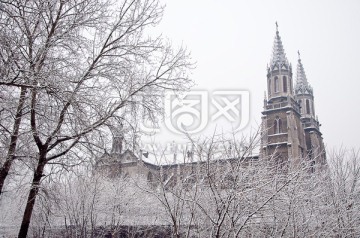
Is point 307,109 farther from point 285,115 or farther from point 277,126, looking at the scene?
point 277,126

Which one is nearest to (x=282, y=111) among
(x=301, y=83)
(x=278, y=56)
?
(x=278, y=56)

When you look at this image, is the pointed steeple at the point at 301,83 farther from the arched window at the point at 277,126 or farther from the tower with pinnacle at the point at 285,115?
the arched window at the point at 277,126

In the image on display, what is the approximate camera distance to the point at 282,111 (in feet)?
171

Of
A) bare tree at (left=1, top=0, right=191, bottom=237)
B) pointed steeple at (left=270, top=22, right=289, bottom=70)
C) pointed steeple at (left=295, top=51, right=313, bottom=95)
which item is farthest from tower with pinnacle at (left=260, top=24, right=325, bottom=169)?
bare tree at (left=1, top=0, right=191, bottom=237)

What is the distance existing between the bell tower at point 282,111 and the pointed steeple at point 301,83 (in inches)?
398

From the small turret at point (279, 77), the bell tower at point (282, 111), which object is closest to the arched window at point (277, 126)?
the bell tower at point (282, 111)

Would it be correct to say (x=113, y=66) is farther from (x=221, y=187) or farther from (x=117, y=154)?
(x=221, y=187)

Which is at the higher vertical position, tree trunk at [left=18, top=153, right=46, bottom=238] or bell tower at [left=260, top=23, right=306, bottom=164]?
bell tower at [left=260, top=23, right=306, bottom=164]

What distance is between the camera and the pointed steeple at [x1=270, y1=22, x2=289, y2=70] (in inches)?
2179

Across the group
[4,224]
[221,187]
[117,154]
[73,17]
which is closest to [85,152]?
[117,154]

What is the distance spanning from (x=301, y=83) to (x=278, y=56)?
1191 cm

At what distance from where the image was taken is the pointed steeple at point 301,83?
6469 cm

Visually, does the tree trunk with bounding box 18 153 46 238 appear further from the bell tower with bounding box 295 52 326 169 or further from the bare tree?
the bell tower with bounding box 295 52 326 169

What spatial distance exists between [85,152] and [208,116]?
4815mm
